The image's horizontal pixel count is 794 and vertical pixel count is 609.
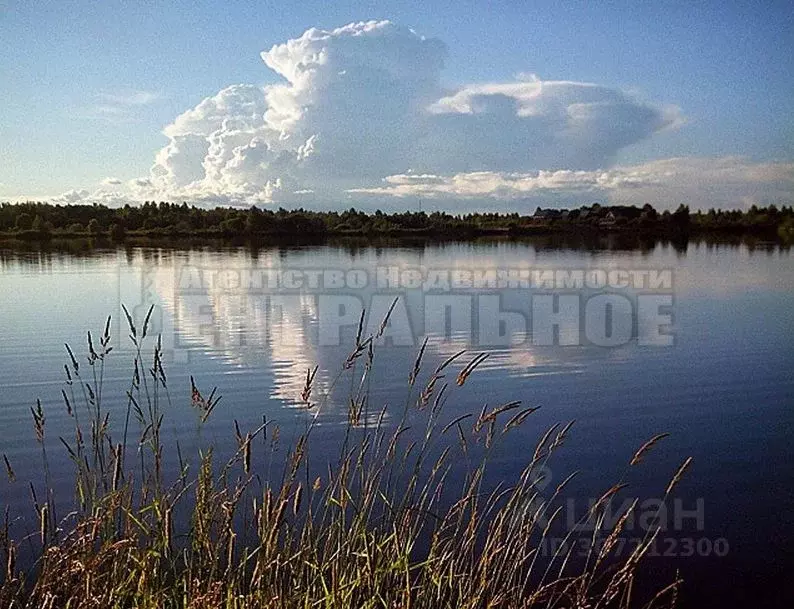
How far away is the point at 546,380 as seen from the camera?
12555 mm

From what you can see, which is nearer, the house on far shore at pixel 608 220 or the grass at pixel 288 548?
the grass at pixel 288 548

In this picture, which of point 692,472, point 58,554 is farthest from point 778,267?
point 58,554

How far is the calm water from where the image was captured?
7188mm

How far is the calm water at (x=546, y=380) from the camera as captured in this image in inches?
283

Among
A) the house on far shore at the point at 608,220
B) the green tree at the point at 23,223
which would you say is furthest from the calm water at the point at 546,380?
the house on far shore at the point at 608,220

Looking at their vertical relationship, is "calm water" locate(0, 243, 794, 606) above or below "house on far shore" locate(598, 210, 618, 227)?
below

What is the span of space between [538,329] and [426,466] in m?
10.9

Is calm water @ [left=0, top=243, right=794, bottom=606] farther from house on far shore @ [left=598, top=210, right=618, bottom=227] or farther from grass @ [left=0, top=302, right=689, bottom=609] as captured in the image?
house on far shore @ [left=598, top=210, right=618, bottom=227]

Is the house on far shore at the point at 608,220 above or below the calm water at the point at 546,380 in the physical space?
above

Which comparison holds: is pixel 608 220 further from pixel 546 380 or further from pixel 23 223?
pixel 546 380

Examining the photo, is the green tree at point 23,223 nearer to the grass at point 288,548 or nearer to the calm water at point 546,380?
the calm water at point 546,380

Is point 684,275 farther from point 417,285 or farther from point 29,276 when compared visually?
point 29,276

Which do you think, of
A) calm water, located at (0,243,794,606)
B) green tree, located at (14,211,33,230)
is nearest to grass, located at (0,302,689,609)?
calm water, located at (0,243,794,606)

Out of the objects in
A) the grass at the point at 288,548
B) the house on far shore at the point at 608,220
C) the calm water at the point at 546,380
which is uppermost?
the house on far shore at the point at 608,220
